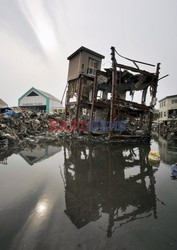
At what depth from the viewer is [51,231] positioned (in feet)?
5.54

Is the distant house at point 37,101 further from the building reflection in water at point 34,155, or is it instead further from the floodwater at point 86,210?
the floodwater at point 86,210

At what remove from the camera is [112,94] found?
351 inches

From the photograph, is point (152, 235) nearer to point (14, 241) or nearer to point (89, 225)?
point (89, 225)

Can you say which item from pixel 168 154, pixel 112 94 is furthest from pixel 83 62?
pixel 168 154

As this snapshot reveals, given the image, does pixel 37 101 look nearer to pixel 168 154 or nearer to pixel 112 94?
pixel 112 94

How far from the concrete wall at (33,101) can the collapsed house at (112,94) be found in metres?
13.3

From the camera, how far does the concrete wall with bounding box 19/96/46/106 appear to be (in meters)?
29.1

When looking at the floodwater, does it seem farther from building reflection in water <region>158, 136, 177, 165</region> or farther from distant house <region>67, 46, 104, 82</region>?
distant house <region>67, 46, 104, 82</region>

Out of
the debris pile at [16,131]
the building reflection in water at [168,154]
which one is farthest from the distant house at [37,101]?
the building reflection in water at [168,154]

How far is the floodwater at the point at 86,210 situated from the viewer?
157cm

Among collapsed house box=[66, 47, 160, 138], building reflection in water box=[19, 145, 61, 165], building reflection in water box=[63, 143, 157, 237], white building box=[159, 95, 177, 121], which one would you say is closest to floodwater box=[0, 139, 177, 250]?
building reflection in water box=[63, 143, 157, 237]

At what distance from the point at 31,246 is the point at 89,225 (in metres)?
0.79

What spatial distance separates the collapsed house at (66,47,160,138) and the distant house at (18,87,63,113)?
1259 cm

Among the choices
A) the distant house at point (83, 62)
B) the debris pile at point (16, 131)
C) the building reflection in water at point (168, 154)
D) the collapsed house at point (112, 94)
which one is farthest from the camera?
the distant house at point (83, 62)
